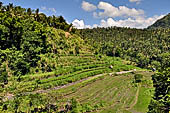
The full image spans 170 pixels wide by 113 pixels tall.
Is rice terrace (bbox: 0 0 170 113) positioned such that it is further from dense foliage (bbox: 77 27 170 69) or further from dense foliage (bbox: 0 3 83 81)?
dense foliage (bbox: 77 27 170 69)

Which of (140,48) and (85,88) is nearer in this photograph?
(85,88)

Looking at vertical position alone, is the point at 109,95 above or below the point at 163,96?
below

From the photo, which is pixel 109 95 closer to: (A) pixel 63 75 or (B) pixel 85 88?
(B) pixel 85 88

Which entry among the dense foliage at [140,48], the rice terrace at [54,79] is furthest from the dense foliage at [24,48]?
the dense foliage at [140,48]

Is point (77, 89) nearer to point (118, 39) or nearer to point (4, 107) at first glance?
point (4, 107)

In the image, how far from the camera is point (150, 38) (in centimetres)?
7625

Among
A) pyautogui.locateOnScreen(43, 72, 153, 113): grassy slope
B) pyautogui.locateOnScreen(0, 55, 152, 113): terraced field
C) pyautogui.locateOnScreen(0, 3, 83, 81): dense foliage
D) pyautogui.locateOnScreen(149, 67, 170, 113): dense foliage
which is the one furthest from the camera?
pyautogui.locateOnScreen(0, 3, 83, 81): dense foliage

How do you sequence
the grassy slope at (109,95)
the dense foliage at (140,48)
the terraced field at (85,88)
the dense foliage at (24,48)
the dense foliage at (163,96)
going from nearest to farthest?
the dense foliage at (163,96) → the grassy slope at (109,95) → the terraced field at (85,88) → the dense foliage at (24,48) → the dense foliage at (140,48)

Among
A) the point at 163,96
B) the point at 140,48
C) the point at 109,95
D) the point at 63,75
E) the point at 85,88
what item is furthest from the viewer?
the point at 140,48

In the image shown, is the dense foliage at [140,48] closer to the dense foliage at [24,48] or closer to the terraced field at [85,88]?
the terraced field at [85,88]

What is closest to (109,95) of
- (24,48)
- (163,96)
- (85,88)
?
(85,88)

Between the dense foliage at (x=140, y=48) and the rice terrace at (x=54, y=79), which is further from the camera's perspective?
the dense foliage at (x=140, y=48)

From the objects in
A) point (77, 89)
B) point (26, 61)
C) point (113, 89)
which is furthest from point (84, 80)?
point (26, 61)

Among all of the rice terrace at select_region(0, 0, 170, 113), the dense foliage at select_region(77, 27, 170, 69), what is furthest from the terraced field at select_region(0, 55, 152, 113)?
the dense foliage at select_region(77, 27, 170, 69)
